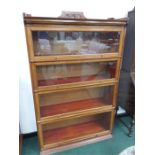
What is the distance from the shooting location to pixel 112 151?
1.76m

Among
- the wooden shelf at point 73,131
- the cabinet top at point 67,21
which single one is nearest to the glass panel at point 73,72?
the cabinet top at point 67,21

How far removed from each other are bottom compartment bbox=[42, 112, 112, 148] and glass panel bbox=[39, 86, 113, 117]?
24 centimetres

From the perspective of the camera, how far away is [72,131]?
1.94 meters

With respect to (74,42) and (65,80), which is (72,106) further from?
(74,42)

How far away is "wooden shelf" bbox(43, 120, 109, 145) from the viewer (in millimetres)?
1814

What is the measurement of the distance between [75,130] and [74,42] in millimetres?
1165

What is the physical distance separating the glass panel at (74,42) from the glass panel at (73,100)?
0.53 m

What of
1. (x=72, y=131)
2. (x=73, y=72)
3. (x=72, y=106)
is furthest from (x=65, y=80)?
(x=72, y=131)

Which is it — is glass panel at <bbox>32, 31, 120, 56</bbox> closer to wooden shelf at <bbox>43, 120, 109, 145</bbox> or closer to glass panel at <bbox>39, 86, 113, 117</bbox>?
glass panel at <bbox>39, 86, 113, 117</bbox>

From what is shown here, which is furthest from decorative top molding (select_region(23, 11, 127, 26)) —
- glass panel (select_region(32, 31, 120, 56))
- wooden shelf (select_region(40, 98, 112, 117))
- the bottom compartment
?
the bottom compartment

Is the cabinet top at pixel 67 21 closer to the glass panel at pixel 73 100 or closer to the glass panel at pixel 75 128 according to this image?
the glass panel at pixel 73 100

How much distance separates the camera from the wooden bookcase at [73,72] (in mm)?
1371
